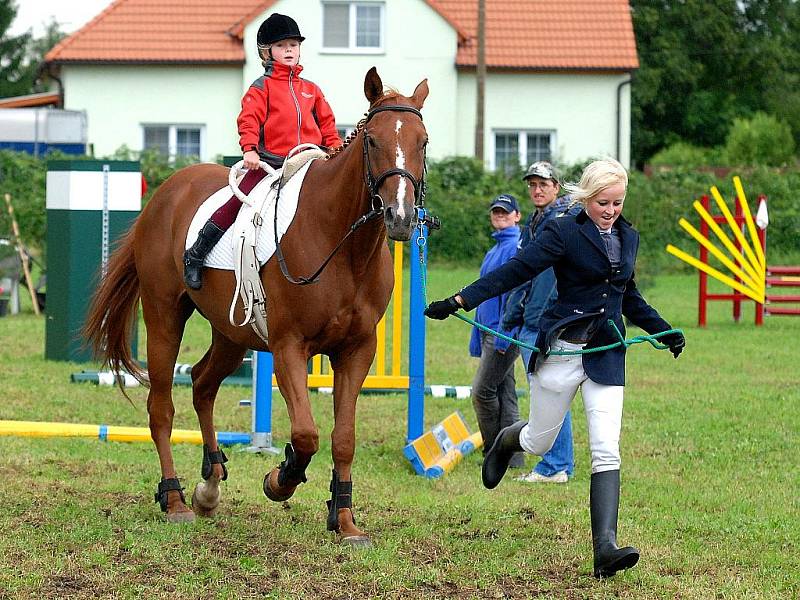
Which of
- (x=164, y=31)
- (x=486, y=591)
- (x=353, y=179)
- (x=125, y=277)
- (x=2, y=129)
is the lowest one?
(x=486, y=591)

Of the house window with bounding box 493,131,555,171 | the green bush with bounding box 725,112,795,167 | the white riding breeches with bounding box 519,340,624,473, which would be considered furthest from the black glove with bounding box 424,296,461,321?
the green bush with bounding box 725,112,795,167

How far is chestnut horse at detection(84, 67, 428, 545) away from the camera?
5.93 metres

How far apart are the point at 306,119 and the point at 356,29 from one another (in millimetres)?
26421

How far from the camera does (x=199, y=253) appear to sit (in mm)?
6984

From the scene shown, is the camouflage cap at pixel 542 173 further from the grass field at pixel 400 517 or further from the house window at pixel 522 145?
the house window at pixel 522 145

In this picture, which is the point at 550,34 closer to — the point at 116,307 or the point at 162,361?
the point at 116,307

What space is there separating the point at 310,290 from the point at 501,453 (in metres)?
1.38

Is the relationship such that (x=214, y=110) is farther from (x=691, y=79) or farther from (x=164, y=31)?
(x=691, y=79)

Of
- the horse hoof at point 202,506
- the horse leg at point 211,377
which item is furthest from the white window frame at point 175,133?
the horse hoof at point 202,506

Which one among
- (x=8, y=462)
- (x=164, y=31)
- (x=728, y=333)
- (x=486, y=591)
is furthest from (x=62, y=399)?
(x=164, y=31)

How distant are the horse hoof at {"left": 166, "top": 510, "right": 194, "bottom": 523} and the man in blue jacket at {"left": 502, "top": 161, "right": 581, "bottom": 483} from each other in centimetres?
235

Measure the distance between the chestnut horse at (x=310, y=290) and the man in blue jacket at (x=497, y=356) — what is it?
1.99 meters

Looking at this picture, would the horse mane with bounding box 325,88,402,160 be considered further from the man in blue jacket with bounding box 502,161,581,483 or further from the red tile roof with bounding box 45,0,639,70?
the red tile roof with bounding box 45,0,639,70

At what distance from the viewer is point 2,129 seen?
3119 centimetres
